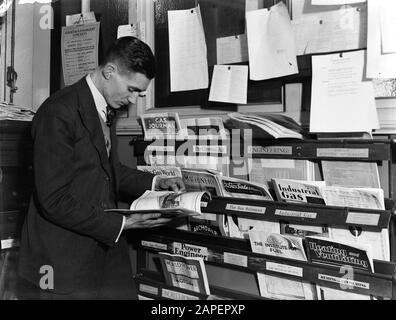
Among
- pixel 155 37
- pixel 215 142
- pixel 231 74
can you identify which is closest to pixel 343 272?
pixel 215 142

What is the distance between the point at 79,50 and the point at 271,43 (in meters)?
0.99

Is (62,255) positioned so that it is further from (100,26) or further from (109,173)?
(100,26)

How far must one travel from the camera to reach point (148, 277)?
1634 mm

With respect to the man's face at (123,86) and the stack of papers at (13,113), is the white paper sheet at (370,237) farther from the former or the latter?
the stack of papers at (13,113)

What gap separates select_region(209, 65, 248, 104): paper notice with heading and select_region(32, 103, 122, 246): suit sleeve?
21.3 inches

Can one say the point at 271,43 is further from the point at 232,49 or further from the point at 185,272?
the point at 185,272

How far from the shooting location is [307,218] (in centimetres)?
119

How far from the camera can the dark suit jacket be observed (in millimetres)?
1136

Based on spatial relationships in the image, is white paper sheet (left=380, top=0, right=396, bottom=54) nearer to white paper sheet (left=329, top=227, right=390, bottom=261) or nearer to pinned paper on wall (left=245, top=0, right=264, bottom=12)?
pinned paper on wall (left=245, top=0, right=264, bottom=12)

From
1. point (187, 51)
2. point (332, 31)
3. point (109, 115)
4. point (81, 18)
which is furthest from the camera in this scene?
point (81, 18)

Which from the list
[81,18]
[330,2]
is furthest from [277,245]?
[81,18]

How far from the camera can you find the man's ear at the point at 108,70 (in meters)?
1.26

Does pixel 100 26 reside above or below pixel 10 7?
below
